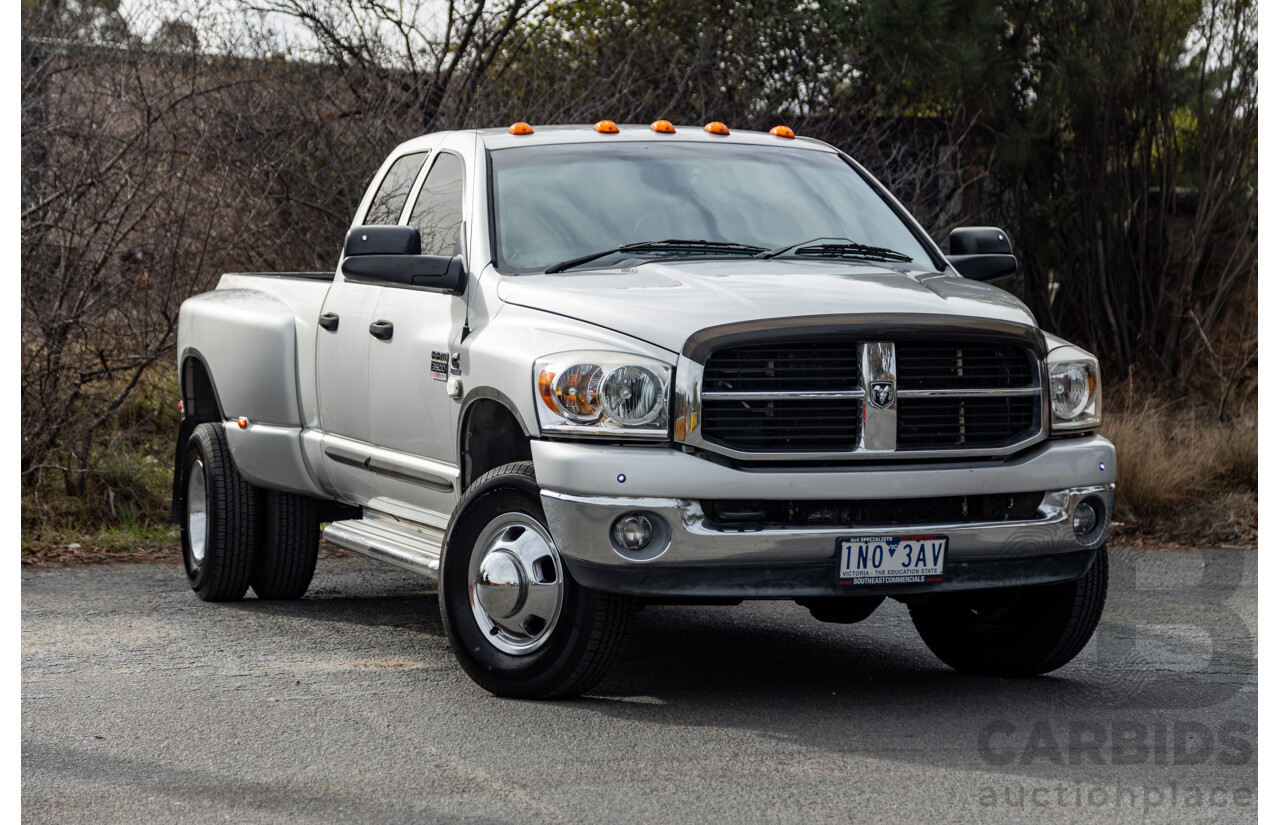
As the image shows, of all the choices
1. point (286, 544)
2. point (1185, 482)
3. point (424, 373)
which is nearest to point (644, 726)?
point (424, 373)

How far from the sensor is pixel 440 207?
7195 mm

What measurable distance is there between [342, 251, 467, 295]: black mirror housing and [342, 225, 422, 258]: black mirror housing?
0.09 metres

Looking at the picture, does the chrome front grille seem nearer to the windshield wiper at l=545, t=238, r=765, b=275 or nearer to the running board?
the windshield wiper at l=545, t=238, r=765, b=275

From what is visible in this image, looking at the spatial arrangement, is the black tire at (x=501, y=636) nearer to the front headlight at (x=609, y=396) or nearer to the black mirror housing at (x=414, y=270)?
the front headlight at (x=609, y=396)

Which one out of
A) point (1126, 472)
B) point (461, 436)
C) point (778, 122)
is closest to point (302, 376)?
point (461, 436)

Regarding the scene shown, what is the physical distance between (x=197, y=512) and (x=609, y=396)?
4.02 meters

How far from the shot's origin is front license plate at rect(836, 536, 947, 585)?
549 cm

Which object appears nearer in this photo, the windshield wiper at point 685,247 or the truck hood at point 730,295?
the truck hood at point 730,295

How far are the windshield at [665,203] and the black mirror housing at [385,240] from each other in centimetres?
35

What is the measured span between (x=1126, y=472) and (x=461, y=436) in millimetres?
6091

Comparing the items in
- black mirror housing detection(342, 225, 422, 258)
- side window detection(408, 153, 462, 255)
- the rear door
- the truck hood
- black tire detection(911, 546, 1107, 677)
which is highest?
side window detection(408, 153, 462, 255)

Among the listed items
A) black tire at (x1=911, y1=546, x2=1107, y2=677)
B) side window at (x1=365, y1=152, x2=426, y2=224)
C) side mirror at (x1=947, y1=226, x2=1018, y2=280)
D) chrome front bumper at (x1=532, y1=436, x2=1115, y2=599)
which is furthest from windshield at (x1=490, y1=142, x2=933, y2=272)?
black tire at (x1=911, y1=546, x2=1107, y2=677)

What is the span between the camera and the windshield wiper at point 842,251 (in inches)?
258

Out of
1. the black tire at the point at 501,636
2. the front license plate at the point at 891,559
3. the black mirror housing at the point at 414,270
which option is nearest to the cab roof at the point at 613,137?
the black mirror housing at the point at 414,270
